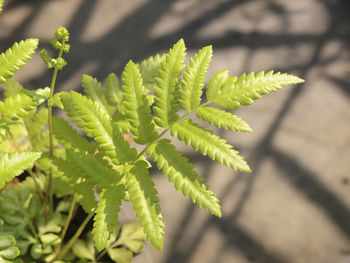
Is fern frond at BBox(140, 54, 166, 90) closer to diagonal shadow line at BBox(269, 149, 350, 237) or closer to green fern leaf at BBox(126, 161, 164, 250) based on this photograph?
green fern leaf at BBox(126, 161, 164, 250)

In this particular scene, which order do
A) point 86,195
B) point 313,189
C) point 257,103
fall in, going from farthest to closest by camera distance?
point 257,103, point 313,189, point 86,195

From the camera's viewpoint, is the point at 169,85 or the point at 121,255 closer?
the point at 169,85

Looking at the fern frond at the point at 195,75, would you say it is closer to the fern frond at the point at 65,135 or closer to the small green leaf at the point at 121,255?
the fern frond at the point at 65,135

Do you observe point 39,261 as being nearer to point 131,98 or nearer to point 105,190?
point 105,190

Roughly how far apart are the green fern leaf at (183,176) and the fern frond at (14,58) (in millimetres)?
350

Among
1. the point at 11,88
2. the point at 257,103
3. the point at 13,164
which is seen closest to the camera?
the point at 13,164

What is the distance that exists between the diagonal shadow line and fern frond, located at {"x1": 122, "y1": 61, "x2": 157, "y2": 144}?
4.72ft

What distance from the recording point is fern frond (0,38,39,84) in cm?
81

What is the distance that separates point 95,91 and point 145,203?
380 millimetres

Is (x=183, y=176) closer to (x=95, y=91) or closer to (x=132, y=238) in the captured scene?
(x=95, y=91)

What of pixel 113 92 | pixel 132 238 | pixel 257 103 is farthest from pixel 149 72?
pixel 257 103

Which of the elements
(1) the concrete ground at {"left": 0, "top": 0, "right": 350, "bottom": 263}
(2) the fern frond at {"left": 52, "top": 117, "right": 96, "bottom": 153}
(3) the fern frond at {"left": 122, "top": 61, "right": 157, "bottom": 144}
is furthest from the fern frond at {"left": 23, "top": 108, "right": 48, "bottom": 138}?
(1) the concrete ground at {"left": 0, "top": 0, "right": 350, "bottom": 263}

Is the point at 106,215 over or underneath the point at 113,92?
underneath

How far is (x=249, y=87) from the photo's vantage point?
796 mm
